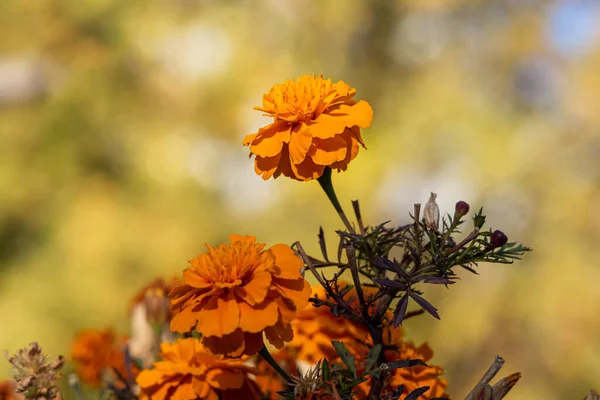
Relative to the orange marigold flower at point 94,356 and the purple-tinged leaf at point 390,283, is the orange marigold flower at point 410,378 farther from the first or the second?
the orange marigold flower at point 94,356

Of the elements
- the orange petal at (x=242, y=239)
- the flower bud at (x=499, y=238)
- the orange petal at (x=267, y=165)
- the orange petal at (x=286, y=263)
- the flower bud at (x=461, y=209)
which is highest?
the orange petal at (x=267, y=165)

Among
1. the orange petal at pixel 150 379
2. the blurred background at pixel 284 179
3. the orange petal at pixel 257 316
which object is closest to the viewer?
the orange petal at pixel 257 316

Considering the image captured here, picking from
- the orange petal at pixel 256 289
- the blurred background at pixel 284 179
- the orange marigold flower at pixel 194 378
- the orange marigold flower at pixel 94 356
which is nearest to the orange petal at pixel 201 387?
the orange marigold flower at pixel 194 378

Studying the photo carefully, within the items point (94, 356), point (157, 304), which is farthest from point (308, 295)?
point (94, 356)

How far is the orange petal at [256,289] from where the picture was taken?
256 millimetres

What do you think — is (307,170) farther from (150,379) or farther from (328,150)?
(150,379)

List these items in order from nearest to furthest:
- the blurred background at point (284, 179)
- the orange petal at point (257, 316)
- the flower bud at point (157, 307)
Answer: the orange petal at point (257, 316) → the flower bud at point (157, 307) → the blurred background at point (284, 179)

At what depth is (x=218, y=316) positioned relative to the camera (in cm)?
26

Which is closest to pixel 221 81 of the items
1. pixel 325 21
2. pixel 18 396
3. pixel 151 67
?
pixel 151 67

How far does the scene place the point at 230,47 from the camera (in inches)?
82.0

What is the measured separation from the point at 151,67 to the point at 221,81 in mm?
273

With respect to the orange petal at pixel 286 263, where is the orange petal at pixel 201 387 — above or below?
below

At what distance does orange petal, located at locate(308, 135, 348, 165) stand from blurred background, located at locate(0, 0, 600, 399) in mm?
1432

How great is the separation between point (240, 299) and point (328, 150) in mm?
95
